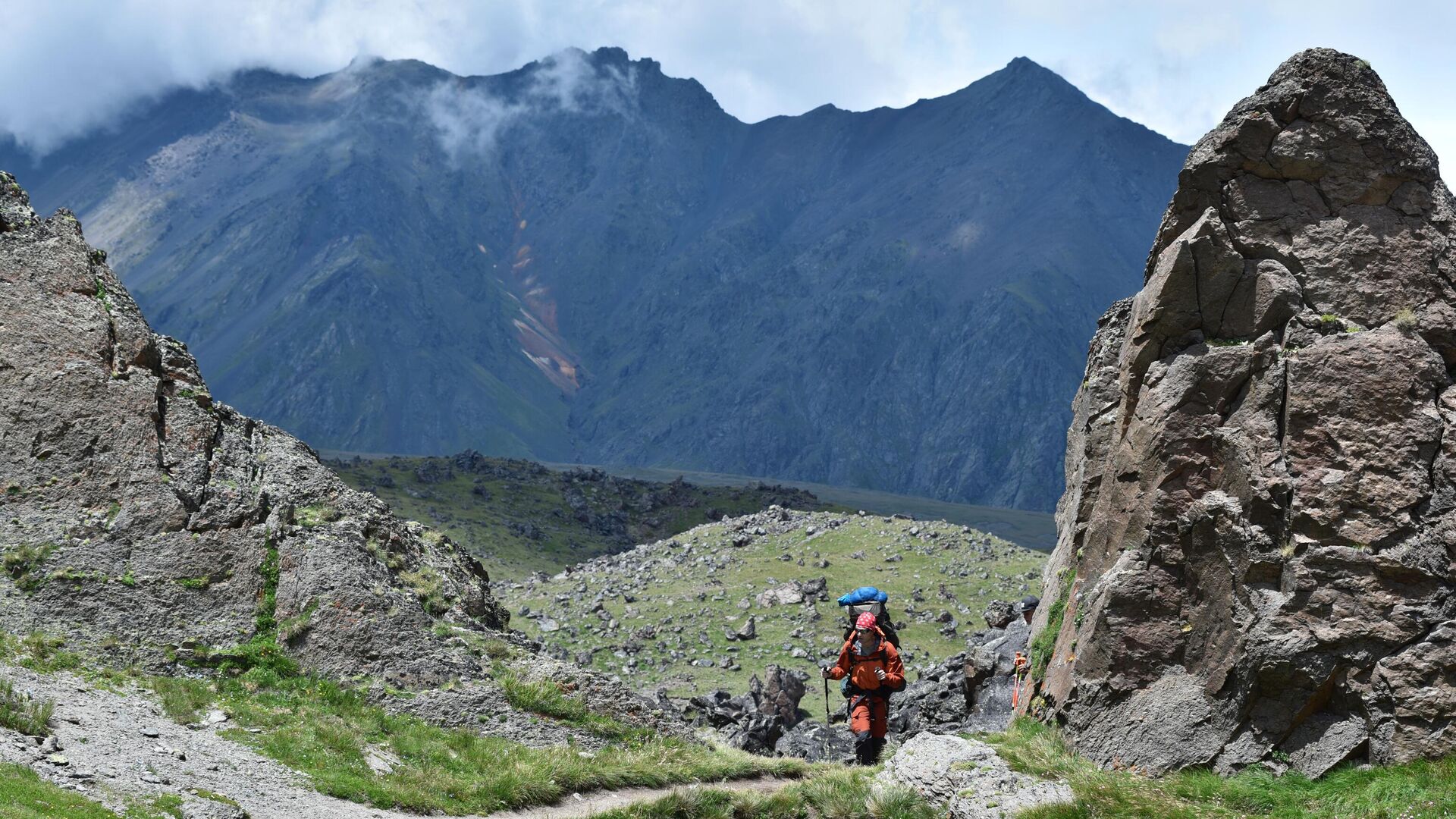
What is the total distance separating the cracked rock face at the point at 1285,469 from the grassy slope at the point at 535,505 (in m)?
74.6

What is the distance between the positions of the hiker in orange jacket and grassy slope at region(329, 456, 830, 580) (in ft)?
233

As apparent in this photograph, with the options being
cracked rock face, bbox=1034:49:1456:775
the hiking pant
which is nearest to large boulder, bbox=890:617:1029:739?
Result: the hiking pant

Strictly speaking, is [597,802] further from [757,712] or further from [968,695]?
[757,712]

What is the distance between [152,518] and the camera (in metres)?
18.7

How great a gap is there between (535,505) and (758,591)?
54.0 metres

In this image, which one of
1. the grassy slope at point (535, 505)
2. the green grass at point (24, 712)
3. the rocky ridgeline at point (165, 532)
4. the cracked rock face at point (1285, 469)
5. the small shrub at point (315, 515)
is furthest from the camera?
the grassy slope at point (535, 505)

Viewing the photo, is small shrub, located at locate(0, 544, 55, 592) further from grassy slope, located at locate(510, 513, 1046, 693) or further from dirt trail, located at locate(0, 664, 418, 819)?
grassy slope, located at locate(510, 513, 1046, 693)

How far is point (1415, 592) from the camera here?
50.9 ft

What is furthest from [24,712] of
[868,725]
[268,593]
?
[868,725]

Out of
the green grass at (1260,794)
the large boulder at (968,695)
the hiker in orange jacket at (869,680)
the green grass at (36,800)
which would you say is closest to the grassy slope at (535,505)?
the large boulder at (968,695)

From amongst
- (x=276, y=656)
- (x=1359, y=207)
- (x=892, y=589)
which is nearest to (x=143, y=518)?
(x=276, y=656)

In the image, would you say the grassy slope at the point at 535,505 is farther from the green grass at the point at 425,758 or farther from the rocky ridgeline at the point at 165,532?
the green grass at the point at 425,758

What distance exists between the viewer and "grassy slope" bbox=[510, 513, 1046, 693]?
180 feet

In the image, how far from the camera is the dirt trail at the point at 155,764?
12.6 meters
